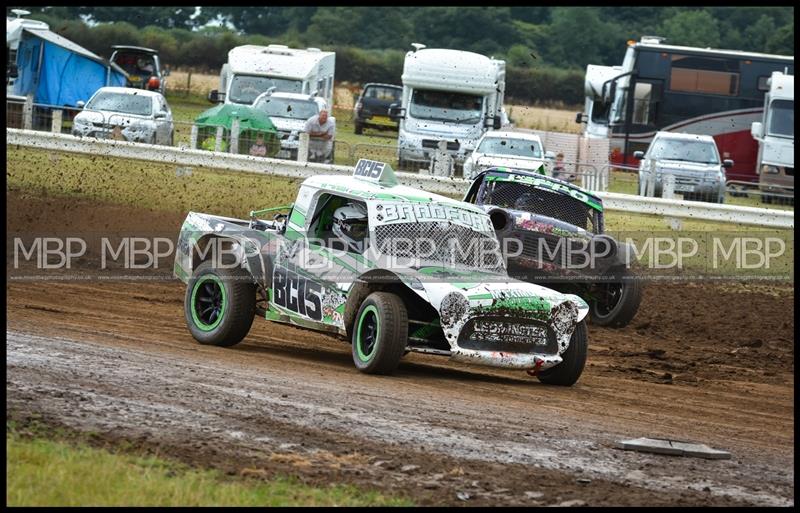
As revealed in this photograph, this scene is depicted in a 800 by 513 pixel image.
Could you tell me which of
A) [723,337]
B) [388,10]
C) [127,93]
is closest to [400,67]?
[388,10]

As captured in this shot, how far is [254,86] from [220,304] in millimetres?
23112

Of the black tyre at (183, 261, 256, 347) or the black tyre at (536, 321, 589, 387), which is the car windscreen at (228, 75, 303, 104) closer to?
the black tyre at (183, 261, 256, 347)

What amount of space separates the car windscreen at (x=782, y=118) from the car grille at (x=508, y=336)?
23653mm

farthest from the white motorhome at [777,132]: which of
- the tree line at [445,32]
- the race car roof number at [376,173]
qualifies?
the tree line at [445,32]

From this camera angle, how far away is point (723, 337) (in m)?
15.0

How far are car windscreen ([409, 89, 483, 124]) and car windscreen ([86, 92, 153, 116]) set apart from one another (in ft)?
22.6

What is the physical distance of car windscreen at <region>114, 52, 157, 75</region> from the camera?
4831 cm

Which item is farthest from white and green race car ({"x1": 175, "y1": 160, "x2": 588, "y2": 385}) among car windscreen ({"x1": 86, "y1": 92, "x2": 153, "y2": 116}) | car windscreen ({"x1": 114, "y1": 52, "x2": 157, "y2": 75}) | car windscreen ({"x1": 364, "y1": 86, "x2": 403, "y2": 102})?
car windscreen ({"x1": 364, "y1": 86, "x2": 403, "y2": 102})

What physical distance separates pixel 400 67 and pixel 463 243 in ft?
172

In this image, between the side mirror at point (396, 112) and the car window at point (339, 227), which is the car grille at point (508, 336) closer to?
the car window at point (339, 227)

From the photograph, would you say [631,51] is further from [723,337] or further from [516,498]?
[516,498]

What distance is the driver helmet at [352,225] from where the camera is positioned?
Result: 37.5ft

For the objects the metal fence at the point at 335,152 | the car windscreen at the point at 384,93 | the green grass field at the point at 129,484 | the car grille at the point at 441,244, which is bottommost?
the green grass field at the point at 129,484

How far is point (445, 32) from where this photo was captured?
73.6m
